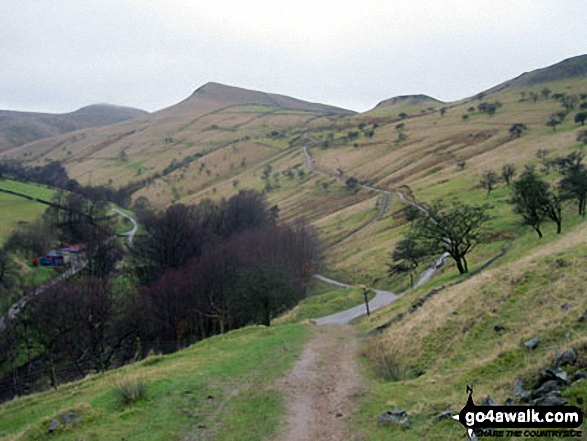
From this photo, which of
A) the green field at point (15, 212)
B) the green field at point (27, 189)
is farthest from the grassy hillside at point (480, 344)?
the green field at point (27, 189)

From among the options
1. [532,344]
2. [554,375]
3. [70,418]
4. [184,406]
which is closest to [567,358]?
[554,375]

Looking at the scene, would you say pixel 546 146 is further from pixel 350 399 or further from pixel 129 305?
pixel 350 399

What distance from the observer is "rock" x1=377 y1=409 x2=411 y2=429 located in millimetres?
11562

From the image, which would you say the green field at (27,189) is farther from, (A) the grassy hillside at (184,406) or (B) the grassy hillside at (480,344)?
(B) the grassy hillside at (480,344)

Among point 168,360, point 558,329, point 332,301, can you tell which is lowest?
point 332,301

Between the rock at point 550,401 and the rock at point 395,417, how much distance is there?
320 cm

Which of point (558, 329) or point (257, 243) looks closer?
point (558, 329)

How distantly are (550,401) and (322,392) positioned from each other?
27.8 feet

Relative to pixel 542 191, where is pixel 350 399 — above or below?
below

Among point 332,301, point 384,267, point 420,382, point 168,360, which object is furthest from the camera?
point 384,267

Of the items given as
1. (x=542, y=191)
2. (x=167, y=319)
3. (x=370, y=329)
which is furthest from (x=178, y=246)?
(x=542, y=191)

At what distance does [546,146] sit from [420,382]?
104 m

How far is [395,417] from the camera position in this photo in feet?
39.3

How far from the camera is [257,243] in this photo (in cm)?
6844
